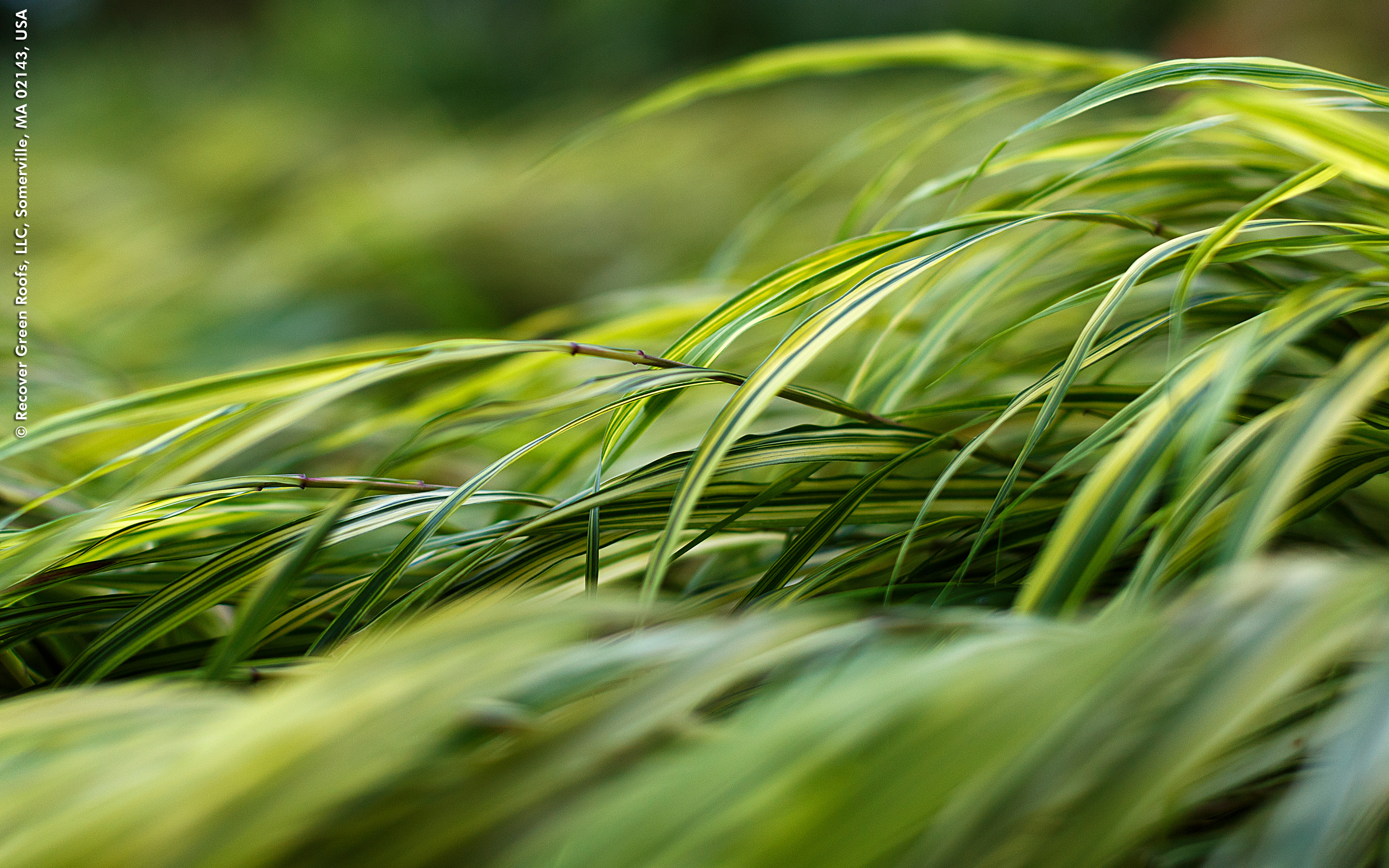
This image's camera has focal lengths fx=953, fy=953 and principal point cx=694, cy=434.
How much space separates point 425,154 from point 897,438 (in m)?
2.60

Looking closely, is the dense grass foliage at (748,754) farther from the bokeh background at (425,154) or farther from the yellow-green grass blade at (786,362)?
the bokeh background at (425,154)

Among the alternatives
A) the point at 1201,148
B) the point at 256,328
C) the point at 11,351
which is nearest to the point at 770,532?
the point at 1201,148

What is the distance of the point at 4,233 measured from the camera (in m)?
2.31

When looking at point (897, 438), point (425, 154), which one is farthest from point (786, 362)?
point (425, 154)

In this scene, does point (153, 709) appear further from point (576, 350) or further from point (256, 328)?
point (256, 328)

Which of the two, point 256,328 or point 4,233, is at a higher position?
point 4,233

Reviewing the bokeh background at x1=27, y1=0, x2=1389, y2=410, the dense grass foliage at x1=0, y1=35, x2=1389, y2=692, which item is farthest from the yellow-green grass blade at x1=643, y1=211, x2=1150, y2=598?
the bokeh background at x1=27, y1=0, x2=1389, y2=410

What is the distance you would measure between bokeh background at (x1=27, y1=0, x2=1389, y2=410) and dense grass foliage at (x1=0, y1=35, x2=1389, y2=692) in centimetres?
22

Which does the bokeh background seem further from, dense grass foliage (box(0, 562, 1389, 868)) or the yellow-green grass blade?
dense grass foliage (box(0, 562, 1389, 868))

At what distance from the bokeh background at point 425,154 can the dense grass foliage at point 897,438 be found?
0.73ft

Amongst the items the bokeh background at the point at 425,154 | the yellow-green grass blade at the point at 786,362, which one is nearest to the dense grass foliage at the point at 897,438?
the yellow-green grass blade at the point at 786,362

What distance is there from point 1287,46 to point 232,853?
3173 millimetres

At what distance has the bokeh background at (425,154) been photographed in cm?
161

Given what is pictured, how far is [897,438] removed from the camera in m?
0.40
